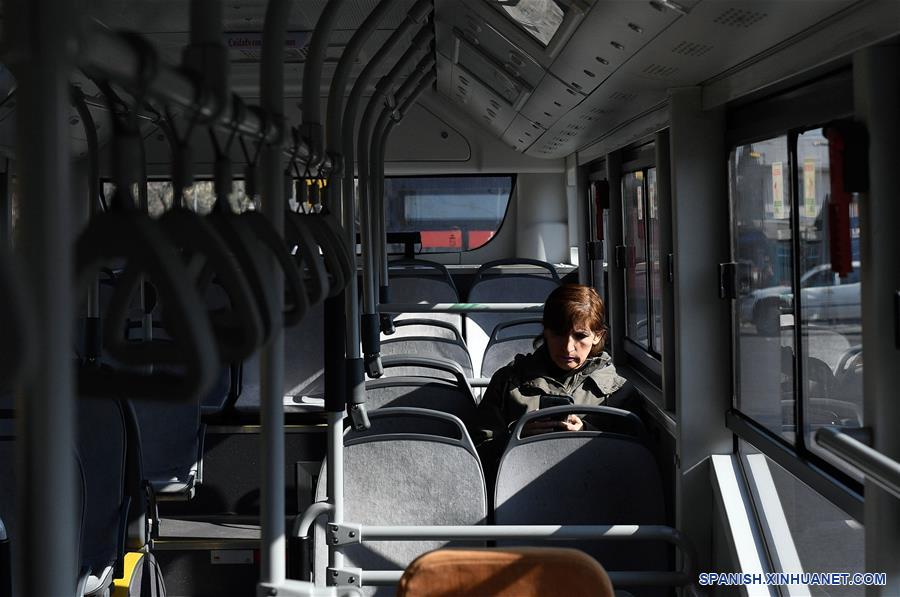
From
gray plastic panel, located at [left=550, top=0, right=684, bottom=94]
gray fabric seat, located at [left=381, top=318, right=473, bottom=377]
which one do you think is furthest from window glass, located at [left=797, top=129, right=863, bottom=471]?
gray fabric seat, located at [left=381, top=318, right=473, bottom=377]

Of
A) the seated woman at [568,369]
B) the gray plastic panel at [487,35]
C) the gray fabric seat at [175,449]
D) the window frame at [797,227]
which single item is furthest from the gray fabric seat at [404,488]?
the gray plastic panel at [487,35]

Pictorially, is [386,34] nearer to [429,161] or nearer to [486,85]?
[486,85]

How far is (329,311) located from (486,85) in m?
2.29

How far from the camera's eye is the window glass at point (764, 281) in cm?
278

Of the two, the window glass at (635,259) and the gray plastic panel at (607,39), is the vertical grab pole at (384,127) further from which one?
the gray plastic panel at (607,39)

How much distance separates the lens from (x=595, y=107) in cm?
380

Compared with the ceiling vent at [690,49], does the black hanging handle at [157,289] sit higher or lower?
lower

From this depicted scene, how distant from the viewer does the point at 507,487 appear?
3.40 metres

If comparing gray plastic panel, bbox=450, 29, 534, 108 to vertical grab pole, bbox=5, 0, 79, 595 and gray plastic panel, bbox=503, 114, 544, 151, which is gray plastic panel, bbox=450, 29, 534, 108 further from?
vertical grab pole, bbox=5, 0, 79, 595

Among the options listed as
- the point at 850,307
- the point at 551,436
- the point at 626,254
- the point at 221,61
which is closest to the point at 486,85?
the point at 626,254

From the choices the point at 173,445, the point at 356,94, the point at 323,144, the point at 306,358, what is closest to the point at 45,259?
the point at 323,144

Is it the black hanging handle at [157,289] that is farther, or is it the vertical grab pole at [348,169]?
the vertical grab pole at [348,169]

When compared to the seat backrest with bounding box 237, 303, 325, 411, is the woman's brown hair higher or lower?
higher

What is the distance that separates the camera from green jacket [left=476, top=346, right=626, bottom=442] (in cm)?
397
